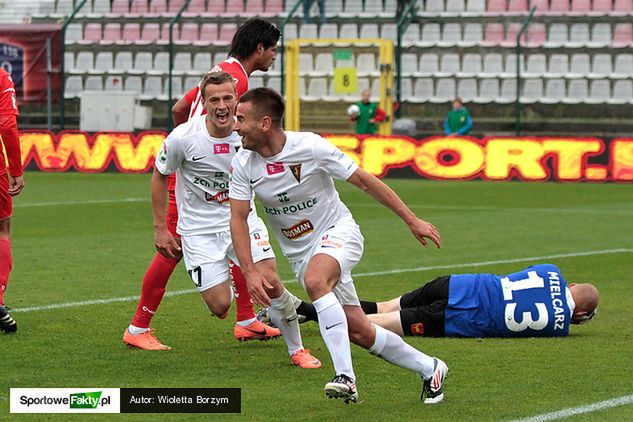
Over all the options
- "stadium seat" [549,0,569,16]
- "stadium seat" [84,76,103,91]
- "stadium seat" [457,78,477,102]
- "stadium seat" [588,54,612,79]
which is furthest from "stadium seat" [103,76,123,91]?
"stadium seat" [588,54,612,79]

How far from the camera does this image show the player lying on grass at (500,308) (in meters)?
8.66

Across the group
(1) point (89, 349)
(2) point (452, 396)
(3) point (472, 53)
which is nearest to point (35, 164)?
(3) point (472, 53)

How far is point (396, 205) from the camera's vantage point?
665 cm

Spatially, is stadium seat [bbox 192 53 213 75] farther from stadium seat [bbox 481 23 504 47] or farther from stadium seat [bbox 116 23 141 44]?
stadium seat [bbox 481 23 504 47]

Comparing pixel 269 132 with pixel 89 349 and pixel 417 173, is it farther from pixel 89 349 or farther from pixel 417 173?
pixel 417 173

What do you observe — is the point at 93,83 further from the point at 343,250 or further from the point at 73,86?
the point at 343,250

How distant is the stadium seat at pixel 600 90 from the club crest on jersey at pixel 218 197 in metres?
22.2

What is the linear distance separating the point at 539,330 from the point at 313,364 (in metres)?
1.80

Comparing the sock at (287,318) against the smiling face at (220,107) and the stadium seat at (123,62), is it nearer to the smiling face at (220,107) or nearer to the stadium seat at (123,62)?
the smiling face at (220,107)

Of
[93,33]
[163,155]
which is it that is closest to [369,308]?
[163,155]

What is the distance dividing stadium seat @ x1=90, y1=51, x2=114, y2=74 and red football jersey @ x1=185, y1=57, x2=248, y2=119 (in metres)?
24.5

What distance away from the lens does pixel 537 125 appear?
94.4ft

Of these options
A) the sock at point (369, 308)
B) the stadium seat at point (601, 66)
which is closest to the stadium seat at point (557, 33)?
the stadium seat at point (601, 66)

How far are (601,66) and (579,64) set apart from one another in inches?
19.6
